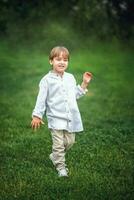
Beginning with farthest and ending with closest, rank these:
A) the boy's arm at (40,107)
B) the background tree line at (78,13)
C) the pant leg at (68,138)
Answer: the background tree line at (78,13)
the pant leg at (68,138)
the boy's arm at (40,107)

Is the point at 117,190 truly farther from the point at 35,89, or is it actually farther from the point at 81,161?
the point at 35,89

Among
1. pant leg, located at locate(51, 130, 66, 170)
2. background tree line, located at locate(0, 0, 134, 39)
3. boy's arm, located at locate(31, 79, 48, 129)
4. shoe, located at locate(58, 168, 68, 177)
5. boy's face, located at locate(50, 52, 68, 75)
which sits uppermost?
background tree line, located at locate(0, 0, 134, 39)

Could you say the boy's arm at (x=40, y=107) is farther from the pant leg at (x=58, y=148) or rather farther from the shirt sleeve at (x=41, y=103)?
the pant leg at (x=58, y=148)

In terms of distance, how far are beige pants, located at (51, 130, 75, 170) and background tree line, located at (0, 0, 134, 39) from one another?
13335mm

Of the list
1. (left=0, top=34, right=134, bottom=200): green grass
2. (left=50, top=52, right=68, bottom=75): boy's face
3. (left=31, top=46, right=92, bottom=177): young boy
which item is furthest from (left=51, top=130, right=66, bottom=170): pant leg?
(left=50, top=52, right=68, bottom=75): boy's face

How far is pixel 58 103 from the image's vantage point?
261 inches

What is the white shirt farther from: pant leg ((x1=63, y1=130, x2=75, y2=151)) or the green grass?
the green grass

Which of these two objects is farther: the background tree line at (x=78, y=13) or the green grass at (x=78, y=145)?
the background tree line at (x=78, y=13)

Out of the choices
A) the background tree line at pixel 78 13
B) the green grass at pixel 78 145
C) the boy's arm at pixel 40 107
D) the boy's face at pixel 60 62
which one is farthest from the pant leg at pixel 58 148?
the background tree line at pixel 78 13

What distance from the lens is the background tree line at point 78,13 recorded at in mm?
19797

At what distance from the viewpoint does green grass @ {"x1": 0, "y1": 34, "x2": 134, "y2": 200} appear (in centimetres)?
615

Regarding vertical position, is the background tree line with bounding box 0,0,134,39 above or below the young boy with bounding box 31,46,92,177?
above

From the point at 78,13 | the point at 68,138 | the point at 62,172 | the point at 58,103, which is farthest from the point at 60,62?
the point at 78,13

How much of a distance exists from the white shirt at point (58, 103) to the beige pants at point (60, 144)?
0.10 metres
